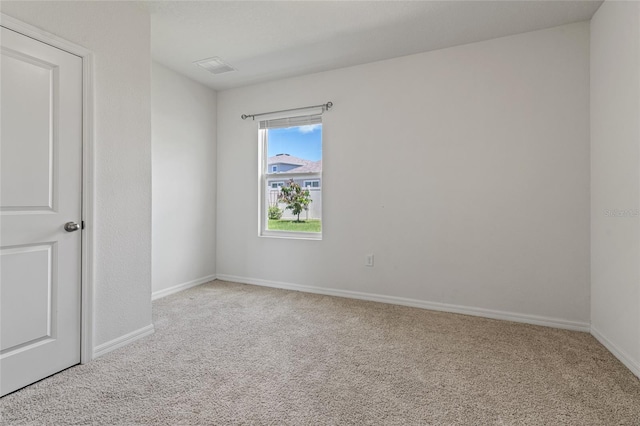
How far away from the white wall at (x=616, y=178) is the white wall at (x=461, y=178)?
0.14 meters

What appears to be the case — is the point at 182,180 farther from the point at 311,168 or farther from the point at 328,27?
the point at 328,27

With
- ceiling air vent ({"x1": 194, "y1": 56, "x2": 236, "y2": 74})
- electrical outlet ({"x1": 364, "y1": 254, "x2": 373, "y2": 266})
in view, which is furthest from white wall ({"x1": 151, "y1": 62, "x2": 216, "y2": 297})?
electrical outlet ({"x1": 364, "y1": 254, "x2": 373, "y2": 266})

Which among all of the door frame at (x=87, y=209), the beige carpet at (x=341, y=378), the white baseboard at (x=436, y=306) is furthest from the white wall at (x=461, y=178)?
the door frame at (x=87, y=209)

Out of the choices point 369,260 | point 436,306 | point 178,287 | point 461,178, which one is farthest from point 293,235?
point 461,178

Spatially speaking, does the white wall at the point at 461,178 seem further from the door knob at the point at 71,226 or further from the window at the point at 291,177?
the door knob at the point at 71,226

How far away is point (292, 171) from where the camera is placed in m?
3.84

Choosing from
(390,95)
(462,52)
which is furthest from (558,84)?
(390,95)

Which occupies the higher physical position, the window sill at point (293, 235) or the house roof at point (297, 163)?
the house roof at point (297, 163)

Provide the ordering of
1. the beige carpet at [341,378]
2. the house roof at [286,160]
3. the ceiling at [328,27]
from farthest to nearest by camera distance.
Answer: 1. the house roof at [286,160]
2. the ceiling at [328,27]
3. the beige carpet at [341,378]

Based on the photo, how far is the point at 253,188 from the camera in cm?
396

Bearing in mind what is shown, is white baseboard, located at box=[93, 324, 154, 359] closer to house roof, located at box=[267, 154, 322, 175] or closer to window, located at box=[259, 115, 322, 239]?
window, located at box=[259, 115, 322, 239]

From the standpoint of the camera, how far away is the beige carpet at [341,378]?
60.7 inches

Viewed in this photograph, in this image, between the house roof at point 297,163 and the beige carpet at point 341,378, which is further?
the house roof at point 297,163

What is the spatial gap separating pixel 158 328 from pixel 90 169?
1.35 m
